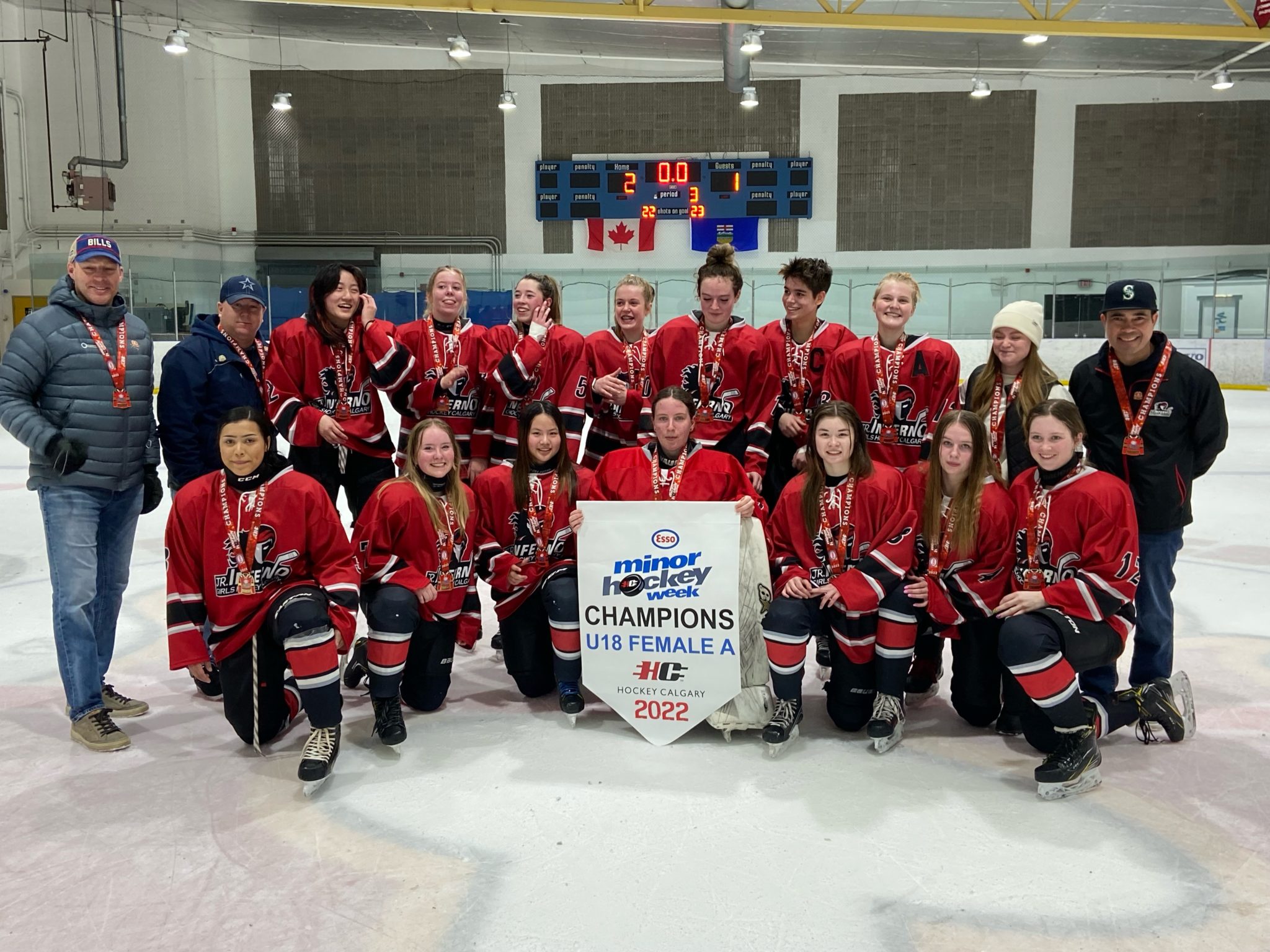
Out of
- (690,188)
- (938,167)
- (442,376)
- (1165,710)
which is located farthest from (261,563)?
(938,167)

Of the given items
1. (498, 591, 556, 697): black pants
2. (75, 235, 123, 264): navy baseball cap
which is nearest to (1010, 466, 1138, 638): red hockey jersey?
(498, 591, 556, 697): black pants

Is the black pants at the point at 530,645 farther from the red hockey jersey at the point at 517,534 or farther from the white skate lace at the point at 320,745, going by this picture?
the white skate lace at the point at 320,745

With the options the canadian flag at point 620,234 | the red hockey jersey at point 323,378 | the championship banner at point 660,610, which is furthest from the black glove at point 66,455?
the canadian flag at point 620,234

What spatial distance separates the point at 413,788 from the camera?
9.10ft

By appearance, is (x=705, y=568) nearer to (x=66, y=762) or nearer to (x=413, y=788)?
(x=413, y=788)

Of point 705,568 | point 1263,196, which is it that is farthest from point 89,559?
point 1263,196

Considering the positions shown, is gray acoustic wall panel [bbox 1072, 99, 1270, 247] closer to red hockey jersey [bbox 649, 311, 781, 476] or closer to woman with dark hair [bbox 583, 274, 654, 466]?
woman with dark hair [bbox 583, 274, 654, 466]

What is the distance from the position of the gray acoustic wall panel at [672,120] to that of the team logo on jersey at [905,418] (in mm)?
14564

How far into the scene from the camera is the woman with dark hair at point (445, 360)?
154 inches

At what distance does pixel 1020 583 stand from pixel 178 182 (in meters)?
17.9

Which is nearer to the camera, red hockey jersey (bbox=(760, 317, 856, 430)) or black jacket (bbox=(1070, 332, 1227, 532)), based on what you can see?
black jacket (bbox=(1070, 332, 1227, 532))

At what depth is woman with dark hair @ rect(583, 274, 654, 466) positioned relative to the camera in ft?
13.4

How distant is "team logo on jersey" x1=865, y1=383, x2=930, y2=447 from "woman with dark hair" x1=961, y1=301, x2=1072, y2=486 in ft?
0.88

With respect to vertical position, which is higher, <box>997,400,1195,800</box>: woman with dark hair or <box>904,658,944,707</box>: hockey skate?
<box>997,400,1195,800</box>: woman with dark hair
